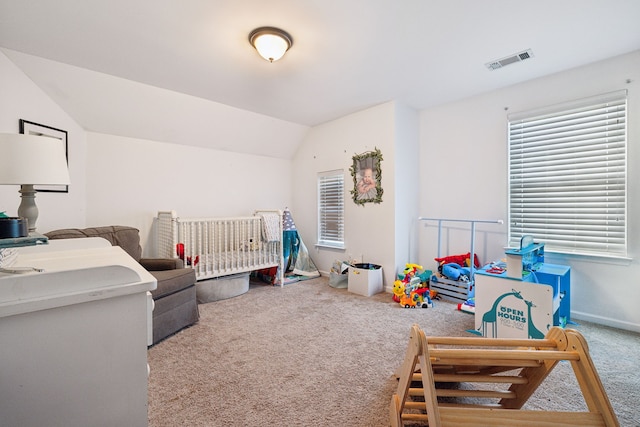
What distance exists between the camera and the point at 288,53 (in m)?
2.30

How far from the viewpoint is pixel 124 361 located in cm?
82

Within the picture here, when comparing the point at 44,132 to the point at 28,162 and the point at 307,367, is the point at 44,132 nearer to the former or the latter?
the point at 28,162

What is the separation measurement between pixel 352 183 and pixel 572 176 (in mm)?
2280

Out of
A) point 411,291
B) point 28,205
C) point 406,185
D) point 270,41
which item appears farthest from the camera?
point 406,185

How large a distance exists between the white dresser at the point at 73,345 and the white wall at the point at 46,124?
7.68 feet

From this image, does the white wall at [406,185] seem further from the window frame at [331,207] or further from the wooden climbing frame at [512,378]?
the wooden climbing frame at [512,378]

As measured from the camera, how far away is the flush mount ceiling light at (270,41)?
199 cm

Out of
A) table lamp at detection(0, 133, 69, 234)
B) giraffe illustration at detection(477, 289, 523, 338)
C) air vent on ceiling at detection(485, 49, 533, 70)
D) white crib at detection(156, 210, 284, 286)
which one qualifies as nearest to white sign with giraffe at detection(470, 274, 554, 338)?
giraffe illustration at detection(477, 289, 523, 338)

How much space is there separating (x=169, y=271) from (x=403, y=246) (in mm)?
2612

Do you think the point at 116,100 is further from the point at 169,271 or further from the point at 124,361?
the point at 124,361

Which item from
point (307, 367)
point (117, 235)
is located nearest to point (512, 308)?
point (307, 367)

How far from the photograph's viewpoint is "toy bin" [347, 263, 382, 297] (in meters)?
3.33

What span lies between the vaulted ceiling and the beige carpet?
7.57 feet

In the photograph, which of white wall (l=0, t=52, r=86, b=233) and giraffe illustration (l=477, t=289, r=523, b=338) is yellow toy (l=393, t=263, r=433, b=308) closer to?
giraffe illustration (l=477, t=289, r=523, b=338)
